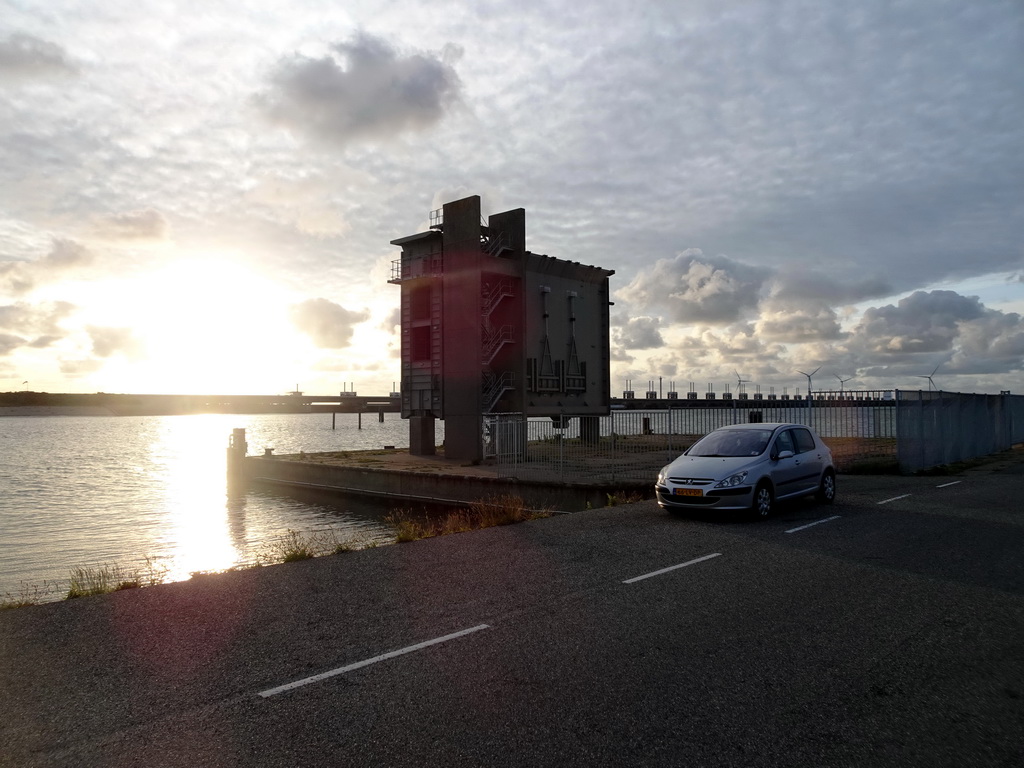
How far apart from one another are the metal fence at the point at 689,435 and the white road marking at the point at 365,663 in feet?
53.6

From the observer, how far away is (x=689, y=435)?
24734 mm

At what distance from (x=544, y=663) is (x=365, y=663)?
1.48 meters

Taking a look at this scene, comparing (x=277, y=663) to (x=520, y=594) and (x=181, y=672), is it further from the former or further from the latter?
(x=520, y=594)

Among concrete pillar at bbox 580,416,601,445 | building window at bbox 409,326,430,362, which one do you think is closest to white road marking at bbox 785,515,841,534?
concrete pillar at bbox 580,416,601,445

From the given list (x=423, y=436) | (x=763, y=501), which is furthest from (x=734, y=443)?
(x=423, y=436)

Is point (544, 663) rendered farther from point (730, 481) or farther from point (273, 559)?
point (730, 481)

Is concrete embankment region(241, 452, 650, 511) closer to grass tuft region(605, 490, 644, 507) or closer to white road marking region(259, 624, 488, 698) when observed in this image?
grass tuft region(605, 490, 644, 507)

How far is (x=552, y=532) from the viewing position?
41.5 feet

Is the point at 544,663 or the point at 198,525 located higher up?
the point at 544,663

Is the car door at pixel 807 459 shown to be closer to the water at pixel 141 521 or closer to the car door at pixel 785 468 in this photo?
the car door at pixel 785 468

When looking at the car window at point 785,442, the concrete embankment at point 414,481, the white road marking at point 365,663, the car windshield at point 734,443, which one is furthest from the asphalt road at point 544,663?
the concrete embankment at point 414,481

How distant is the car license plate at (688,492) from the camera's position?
43.3ft

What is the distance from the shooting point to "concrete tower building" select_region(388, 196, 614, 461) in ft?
116

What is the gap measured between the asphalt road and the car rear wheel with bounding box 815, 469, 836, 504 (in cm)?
494
